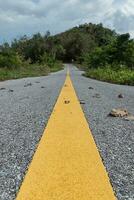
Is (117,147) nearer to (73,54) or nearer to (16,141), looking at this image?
(16,141)

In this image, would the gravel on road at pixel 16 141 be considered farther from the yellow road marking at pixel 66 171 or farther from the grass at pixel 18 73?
the grass at pixel 18 73

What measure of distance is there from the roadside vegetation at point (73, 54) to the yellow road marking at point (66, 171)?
1612 cm

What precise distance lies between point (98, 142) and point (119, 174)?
43.3 inches

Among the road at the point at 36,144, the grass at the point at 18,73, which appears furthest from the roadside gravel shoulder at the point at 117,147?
the grass at the point at 18,73

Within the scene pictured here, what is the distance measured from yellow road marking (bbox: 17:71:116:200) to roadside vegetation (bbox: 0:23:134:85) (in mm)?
16116

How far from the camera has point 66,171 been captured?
287cm

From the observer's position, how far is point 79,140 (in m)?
3.96

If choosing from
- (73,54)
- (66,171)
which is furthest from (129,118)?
(73,54)

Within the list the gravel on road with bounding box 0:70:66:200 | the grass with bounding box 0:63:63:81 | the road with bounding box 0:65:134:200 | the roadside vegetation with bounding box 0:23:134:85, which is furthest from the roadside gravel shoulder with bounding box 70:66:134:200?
the grass with bounding box 0:63:63:81

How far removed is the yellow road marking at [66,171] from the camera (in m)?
2.42

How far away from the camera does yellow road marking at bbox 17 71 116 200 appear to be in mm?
2418

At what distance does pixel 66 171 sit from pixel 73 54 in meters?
126

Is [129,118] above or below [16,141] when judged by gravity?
below

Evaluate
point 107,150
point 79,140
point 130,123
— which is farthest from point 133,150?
point 130,123
